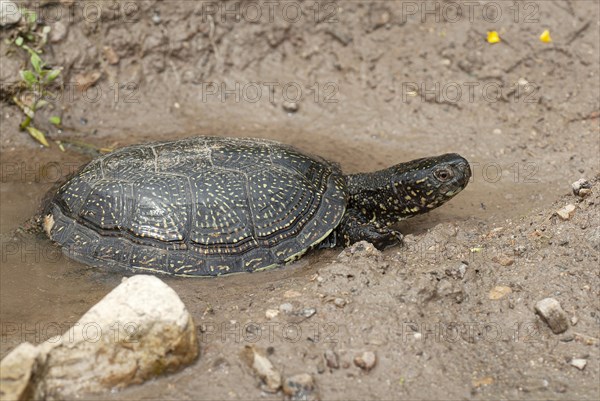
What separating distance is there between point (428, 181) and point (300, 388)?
2.93 m

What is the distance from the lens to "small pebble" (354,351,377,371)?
4.64 m

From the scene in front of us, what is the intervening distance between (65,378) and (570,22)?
7803 mm

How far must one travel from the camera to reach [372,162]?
8.21 m

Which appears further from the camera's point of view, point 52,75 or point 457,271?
point 52,75

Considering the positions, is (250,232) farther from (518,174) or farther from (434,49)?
(434,49)

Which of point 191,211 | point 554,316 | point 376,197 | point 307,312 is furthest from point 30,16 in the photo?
point 554,316

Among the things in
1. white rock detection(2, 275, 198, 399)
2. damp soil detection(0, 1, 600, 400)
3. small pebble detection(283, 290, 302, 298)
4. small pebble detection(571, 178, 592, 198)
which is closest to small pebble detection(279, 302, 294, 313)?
damp soil detection(0, 1, 600, 400)

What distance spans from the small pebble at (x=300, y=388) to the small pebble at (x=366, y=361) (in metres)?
0.38

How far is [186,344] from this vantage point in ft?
15.0

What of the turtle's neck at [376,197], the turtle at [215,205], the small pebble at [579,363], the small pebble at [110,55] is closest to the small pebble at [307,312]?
the turtle at [215,205]

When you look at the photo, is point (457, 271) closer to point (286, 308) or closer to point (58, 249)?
point (286, 308)

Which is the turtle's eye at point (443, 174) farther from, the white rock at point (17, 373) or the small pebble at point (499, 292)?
the white rock at point (17, 373)

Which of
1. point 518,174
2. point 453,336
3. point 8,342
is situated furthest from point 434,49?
point 8,342

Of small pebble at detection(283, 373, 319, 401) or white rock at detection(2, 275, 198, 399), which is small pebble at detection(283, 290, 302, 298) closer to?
small pebble at detection(283, 373, 319, 401)
